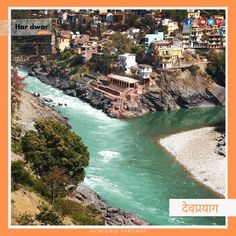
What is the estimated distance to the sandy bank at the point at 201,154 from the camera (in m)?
11.4

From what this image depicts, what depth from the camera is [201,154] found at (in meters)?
13.0

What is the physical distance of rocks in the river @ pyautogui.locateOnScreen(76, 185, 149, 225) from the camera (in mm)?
8445

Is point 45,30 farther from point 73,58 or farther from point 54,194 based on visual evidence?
point 73,58

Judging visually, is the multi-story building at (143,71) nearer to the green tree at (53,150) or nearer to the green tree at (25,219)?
the green tree at (53,150)

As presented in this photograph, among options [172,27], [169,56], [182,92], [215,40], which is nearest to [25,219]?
[182,92]

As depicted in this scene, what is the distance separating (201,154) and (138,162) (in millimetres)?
1790

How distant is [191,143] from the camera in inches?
545

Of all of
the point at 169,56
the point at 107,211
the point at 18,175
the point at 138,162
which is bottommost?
the point at 107,211

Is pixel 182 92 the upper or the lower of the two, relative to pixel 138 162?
upper

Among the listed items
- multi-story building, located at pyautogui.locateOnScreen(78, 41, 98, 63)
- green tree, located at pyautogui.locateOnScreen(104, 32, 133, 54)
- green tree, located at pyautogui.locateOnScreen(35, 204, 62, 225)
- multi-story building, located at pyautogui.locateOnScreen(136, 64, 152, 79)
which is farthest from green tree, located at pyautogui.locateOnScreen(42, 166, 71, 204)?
green tree, located at pyautogui.locateOnScreen(104, 32, 133, 54)

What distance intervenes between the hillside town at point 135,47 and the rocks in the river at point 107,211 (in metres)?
8.59

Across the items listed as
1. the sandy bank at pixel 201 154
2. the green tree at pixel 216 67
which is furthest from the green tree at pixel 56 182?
the green tree at pixel 216 67

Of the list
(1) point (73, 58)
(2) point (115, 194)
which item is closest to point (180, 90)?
(1) point (73, 58)

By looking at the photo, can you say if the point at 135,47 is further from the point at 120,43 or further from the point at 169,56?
the point at 169,56
